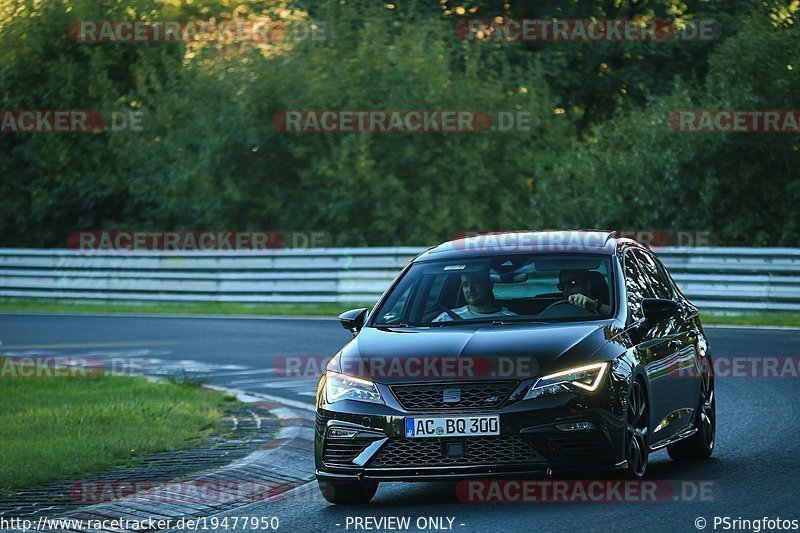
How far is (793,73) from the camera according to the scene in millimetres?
29172

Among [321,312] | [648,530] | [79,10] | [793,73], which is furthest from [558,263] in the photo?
[79,10]

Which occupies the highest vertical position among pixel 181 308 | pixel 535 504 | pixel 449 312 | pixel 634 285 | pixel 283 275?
pixel 634 285

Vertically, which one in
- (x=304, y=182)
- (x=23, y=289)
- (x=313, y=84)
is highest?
(x=313, y=84)

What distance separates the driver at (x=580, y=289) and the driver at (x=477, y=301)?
41 cm

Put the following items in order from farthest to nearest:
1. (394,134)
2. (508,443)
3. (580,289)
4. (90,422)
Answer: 1. (394,134)
2. (90,422)
3. (580,289)
4. (508,443)

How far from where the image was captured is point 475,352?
8.74 meters

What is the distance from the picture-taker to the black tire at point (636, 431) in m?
8.80

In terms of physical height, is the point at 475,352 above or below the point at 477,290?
below

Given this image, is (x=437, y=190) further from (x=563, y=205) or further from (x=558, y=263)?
(x=558, y=263)

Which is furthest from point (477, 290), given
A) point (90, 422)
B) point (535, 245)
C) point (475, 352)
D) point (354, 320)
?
point (90, 422)

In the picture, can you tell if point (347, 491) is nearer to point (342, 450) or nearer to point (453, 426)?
point (342, 450)

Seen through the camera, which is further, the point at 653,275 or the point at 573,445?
the point at 653,275

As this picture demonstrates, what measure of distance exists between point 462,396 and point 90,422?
5.58 m

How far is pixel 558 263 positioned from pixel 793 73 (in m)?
20.5
